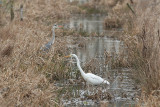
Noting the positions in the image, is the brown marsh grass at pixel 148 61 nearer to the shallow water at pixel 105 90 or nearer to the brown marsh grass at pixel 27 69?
the shallow water at pixel 105 90

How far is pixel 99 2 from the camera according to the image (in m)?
32.9

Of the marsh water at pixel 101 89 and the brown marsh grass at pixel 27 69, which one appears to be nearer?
the brown marsh grass at pixel 27 69

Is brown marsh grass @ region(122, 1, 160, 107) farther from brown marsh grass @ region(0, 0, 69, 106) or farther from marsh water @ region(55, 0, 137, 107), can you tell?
brown marsh grass @ region(0, 0, 69, 106)

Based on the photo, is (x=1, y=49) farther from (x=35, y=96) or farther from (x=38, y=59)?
(x=35, y=96)

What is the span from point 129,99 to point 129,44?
10.7ft

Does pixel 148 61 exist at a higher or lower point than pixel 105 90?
higher

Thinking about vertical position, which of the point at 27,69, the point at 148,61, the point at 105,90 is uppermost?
the point at 148,61

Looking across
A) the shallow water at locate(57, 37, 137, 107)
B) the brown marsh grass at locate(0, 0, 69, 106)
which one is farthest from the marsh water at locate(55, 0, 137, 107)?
the brown marsh grass at locate(0, 0, 69, 106)

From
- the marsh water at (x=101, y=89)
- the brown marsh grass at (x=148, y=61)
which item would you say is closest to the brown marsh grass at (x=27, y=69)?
the marsh water at (x=101, y=89)

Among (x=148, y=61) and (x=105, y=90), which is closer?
(x=148, y=61)

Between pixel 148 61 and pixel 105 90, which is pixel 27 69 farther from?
pixel 148 61

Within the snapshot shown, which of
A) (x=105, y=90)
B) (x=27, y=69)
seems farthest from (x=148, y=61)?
(x=27, y=69)

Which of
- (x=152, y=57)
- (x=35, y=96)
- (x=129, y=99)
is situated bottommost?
(x=129, y=99)

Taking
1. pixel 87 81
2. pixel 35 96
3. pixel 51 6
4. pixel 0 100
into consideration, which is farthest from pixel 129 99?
pixel 51 6
